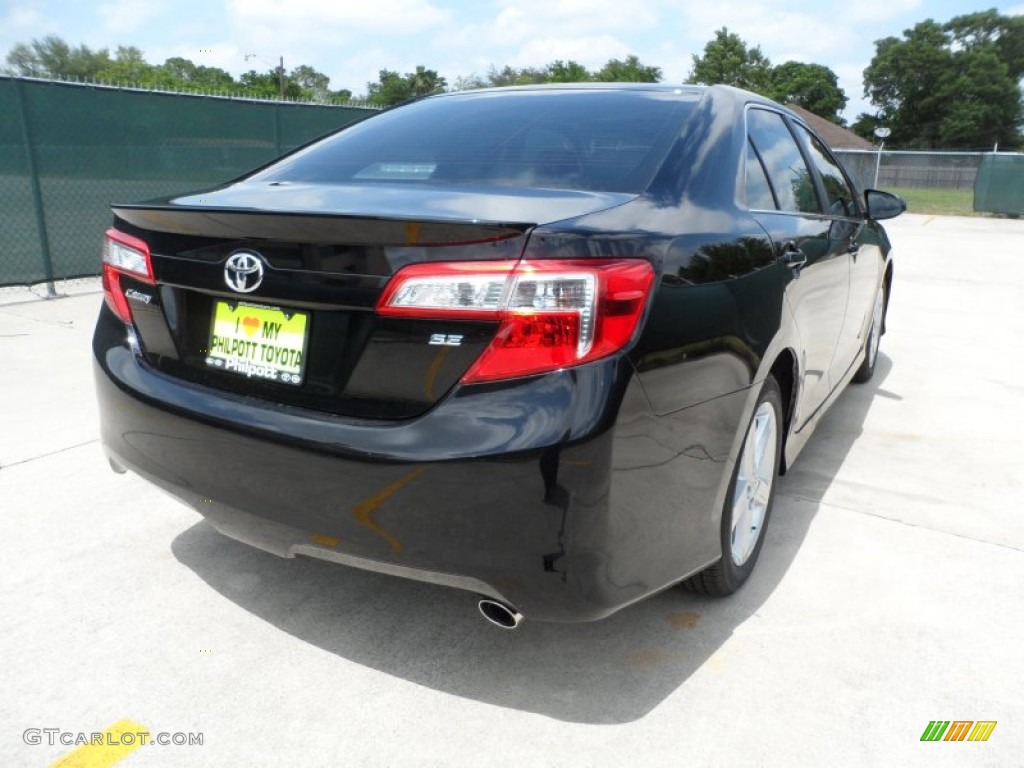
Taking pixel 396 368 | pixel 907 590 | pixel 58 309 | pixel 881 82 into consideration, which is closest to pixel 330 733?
pixel 396 368

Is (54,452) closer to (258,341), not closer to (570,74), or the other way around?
(258,341)

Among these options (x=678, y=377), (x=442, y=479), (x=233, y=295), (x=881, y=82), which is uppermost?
(x=881, y=82)

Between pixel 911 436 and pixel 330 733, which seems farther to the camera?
pixel 911 436

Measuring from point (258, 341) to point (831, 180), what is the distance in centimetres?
300

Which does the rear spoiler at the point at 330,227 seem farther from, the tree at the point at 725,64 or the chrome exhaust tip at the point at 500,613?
the tree at the point at 725,64

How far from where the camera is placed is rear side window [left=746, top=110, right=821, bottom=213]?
301 cm

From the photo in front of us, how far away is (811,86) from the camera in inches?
3150

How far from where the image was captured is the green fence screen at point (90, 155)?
715 cm

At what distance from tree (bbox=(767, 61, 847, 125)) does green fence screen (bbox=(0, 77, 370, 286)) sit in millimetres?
78078

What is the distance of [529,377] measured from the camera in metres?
1.80

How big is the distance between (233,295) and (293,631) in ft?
3.30

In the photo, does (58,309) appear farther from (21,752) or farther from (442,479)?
(442,479)

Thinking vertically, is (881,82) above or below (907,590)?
above

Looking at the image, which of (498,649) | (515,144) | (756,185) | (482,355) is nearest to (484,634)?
(498,649)
